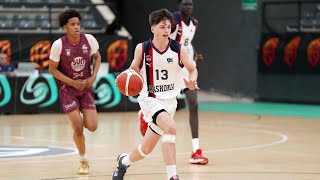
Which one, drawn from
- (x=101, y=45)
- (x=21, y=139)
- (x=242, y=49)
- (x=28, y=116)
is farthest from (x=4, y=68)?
(x=242, y=49)

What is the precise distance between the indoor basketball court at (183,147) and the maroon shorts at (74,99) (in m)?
0.87

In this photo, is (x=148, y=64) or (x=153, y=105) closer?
(x=153, y=105)

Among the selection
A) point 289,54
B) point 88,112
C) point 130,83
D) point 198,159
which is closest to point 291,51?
point 289,54

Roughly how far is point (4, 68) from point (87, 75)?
440 inches

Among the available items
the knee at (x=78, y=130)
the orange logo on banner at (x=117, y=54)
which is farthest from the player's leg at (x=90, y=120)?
the orange logo on banner at (x=117, y=54)

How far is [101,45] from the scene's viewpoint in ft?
84.1

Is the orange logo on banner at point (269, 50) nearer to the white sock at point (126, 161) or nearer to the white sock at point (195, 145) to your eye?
the white sock at point (195, 145)

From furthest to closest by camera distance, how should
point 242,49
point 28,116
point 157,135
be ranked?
point 242,49 < point 28,116 < point 157,135

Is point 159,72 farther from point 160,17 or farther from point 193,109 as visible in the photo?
point 193,109

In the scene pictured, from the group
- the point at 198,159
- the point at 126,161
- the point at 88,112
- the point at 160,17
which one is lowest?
the point at 198,159

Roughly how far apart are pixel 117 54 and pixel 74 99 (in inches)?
548

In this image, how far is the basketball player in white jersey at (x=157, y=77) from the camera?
402 inches

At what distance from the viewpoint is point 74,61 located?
12.1 meters

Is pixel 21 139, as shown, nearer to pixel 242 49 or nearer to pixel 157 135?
pixel 157 135
